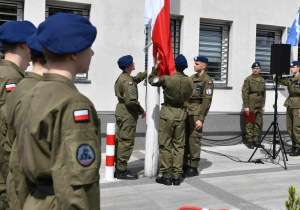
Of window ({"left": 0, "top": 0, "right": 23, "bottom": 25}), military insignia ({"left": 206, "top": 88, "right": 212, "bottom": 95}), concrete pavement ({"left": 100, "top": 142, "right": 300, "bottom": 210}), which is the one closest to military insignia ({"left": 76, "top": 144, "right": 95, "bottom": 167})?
concrete pavement ({"left": 100, "top": 142, "right": 300, "bottom": 210})

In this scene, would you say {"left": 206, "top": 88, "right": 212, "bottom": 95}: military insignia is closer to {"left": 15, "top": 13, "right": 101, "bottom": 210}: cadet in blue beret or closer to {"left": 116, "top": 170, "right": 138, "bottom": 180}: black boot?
{"left": 116, "top": 170, "right": 138, "bottom": 180}: black boot

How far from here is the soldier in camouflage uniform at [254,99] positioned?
33.7 feet

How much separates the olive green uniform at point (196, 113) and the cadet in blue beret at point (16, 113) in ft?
14.9

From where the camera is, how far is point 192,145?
6996mm

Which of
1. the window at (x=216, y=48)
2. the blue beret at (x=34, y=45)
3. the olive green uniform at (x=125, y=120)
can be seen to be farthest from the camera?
the window at (x=216, y=48)

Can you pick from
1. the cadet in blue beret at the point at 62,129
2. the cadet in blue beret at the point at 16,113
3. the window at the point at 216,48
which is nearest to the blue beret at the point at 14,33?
the cadet in blue beret at the point at 16,113

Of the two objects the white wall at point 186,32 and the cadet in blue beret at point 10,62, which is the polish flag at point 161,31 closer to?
the white wall at point 186,32

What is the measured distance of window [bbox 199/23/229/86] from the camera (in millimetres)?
10680

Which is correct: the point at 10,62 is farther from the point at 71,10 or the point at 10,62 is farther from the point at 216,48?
the point at 216,48

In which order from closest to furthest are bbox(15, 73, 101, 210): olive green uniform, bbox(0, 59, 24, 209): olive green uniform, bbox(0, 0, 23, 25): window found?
bbox(15, 73, 101, 210): olive green uniform → bbox(0, 59, 24, 209): olive green uniform → bbox(0, 0, 23, 25): window

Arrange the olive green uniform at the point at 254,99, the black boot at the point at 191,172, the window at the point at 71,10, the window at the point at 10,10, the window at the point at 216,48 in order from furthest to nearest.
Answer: the window at the point at 216,48 → the olive green uniform at the point at 254,99 → the window at the point at 71,10 → the window at the point at 10,10 → the black boot at the point at 191,172

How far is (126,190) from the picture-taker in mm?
5938

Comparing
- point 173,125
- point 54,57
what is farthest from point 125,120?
point 54,57

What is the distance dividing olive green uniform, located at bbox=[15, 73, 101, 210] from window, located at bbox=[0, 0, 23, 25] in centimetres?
725
